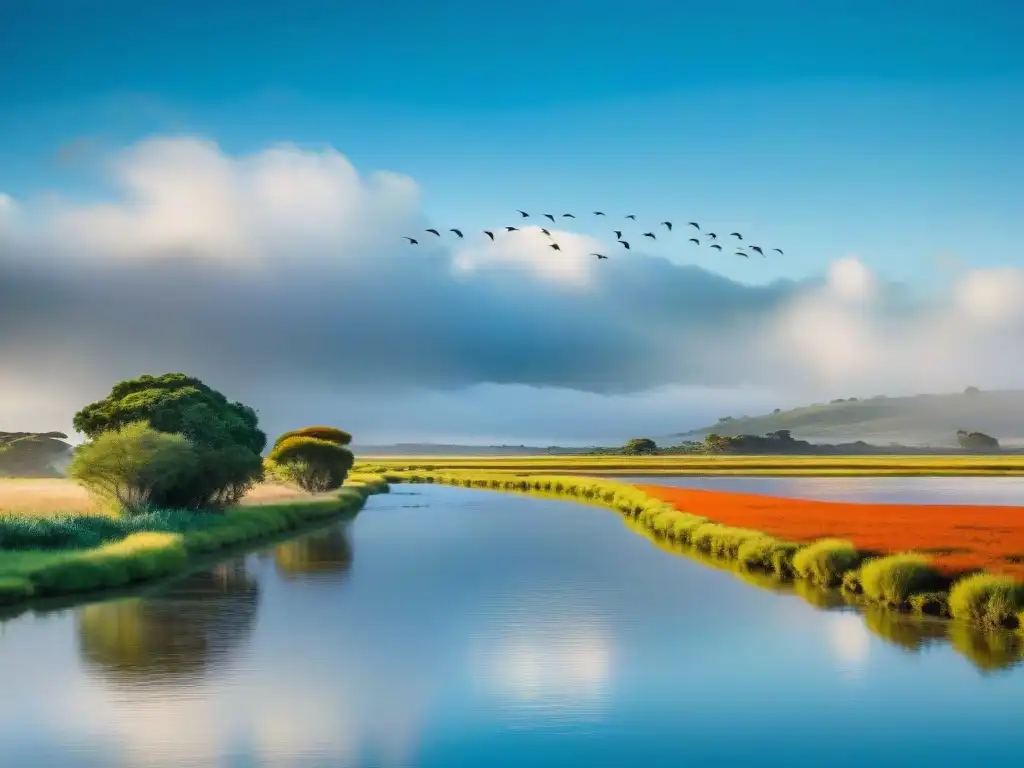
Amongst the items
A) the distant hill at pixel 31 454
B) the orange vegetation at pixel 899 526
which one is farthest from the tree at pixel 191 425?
the distant hill at pixel 31 454

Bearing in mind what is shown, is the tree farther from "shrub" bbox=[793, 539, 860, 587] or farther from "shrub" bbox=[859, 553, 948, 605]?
"shrub" bbox=[859, 553, 948, 605]

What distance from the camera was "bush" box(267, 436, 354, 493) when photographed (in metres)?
88.8

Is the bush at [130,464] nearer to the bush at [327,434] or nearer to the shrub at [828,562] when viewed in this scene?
the shrub at [828,562]

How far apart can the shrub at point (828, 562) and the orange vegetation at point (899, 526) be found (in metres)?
0.82

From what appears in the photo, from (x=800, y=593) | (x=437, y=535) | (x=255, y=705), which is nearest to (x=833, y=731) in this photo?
(x=255, y=705)

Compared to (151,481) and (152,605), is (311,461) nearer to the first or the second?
(151,481)

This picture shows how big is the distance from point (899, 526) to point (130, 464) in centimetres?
3060

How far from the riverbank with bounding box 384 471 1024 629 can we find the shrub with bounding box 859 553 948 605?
0.08 feet

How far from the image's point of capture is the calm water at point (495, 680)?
53.3 feet

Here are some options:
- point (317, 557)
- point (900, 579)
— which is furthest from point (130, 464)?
point (900, 579)

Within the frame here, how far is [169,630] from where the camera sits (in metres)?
26.0

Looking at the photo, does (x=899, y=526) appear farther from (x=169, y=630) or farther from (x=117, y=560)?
(x=169, y=630)

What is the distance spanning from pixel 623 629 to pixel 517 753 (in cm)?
1103

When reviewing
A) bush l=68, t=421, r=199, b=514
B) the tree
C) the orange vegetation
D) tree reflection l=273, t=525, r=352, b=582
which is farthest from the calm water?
the tree
